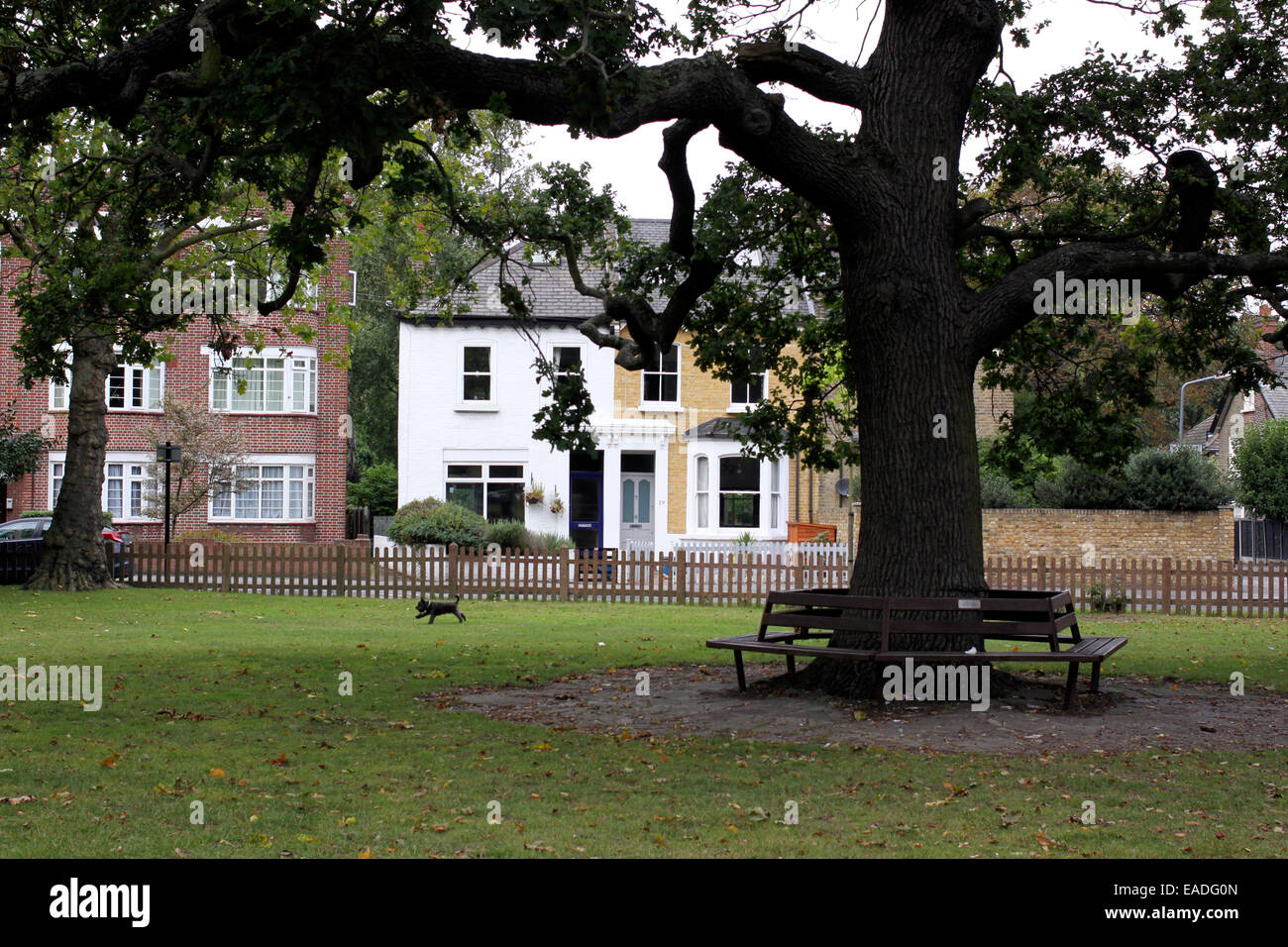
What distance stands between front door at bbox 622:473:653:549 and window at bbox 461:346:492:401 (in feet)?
16.0

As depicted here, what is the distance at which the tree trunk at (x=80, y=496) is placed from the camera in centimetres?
2509

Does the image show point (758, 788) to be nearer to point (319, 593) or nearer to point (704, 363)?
point (704, 363)

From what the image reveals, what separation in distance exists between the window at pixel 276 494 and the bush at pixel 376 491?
12942 mm

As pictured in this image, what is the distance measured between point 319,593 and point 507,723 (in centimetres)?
1642

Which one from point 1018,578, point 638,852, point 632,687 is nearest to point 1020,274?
point 632,687

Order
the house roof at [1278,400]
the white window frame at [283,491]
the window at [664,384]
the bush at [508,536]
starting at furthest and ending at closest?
the house roof at [1278,400] → the white window frame at [283,491] → the window at [664,384] → the bush at [508,536]

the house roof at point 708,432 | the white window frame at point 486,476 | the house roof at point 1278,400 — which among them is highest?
the house roof at point 1278,400

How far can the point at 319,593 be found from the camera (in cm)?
2573

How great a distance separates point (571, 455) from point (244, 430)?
10.6 meters

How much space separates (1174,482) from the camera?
3153 centimetres

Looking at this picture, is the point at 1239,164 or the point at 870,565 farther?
the point at 1239,164

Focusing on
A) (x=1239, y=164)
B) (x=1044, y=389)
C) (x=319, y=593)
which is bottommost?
(x=319, y=593)

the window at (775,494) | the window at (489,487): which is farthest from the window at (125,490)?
the window at (775,494)

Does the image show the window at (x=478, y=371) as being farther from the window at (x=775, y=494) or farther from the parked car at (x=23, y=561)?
the parked car at (x=23, y=561)
